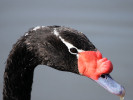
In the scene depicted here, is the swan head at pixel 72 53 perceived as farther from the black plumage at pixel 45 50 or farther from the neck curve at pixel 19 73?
the neck curve at pixel 19 73

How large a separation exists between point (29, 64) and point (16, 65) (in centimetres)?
15

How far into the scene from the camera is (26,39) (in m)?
3.65

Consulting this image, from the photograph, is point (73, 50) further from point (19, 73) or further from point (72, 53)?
point (19, 73)

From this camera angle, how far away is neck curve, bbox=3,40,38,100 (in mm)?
3703

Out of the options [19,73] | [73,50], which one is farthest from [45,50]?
[19,73]

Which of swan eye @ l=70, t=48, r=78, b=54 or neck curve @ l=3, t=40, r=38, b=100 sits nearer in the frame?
swan eye @ l=70, t=48, r=78, b=54

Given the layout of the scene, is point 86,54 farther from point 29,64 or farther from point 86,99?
point 86,99

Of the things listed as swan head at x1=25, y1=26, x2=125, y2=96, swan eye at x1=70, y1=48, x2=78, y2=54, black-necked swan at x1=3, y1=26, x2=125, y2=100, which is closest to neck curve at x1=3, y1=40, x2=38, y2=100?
black-necked swan at x1=3, y1=26, x2=125, y2=100

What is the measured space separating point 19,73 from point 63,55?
0.59 metres

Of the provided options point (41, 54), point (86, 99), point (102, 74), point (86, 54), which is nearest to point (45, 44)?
point (41, 54)

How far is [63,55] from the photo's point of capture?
359 cm

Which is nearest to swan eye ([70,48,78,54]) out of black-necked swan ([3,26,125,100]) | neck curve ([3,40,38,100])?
black-necked swan ([3,26,125,100])

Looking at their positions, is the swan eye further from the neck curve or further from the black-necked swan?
the neck curve

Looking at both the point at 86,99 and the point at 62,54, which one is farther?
the point at 86,99
